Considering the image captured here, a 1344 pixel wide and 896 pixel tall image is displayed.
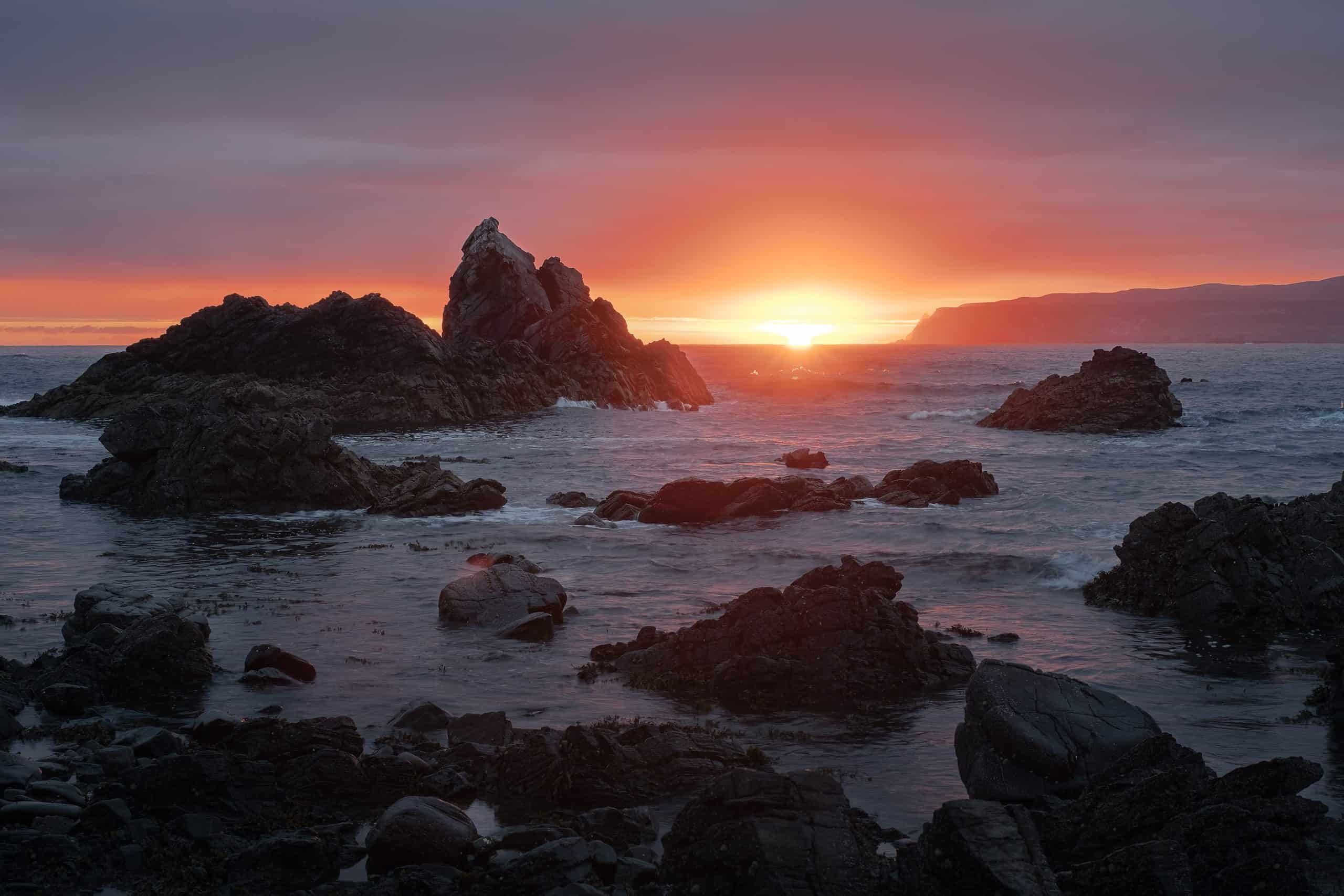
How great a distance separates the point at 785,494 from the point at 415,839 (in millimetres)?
34945

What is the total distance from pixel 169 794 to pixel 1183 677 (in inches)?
768

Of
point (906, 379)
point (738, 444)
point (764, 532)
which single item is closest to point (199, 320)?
point (738, 444)

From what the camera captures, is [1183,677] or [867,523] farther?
[867,523]

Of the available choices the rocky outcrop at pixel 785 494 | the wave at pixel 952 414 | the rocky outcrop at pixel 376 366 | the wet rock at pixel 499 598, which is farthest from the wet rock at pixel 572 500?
the wave at pixel 952 414

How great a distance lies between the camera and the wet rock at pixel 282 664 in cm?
2153

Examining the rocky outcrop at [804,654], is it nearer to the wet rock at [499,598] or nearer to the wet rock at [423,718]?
the wet rock at [499,598]

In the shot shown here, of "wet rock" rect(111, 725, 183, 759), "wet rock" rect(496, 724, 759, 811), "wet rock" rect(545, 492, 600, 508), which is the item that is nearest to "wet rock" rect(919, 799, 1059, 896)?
"wet rock" rect(496, 724, 759, 811)

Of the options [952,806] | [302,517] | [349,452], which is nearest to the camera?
[952,806]

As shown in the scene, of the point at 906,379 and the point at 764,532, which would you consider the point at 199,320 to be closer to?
the point at 764,532

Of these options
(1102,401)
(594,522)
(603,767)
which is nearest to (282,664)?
(603,767)

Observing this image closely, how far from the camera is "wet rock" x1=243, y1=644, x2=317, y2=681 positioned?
70.6 ft

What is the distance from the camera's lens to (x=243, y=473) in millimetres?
46344

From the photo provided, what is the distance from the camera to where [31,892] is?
450 inches

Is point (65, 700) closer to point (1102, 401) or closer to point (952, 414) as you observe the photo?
point (1102, 401)
